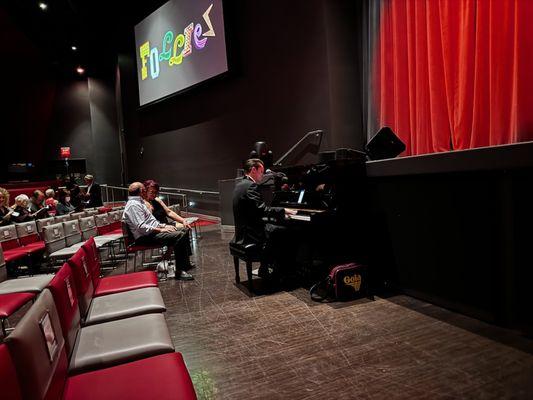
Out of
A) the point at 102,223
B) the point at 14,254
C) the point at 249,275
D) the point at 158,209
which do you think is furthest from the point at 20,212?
the point at 249,275

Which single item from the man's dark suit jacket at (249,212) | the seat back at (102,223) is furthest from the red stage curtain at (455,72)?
the seat back at (102,223)

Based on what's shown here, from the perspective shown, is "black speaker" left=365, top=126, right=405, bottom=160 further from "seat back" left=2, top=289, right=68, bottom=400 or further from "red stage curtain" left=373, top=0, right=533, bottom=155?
"seat back" left=2, top=289, right=68, bottom=400

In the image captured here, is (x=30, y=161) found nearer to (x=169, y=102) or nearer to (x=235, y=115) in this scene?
(x=169, y=102)

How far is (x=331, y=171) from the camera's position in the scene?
3717 millimetres

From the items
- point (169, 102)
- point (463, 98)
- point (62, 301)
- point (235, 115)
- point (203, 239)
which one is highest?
point (169, 102)

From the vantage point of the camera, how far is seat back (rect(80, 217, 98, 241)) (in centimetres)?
545

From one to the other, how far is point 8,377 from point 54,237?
4021 mm

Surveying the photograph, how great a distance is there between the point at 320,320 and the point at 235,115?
6.50m

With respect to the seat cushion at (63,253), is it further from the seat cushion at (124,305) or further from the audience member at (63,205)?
the audience member at (63,205)

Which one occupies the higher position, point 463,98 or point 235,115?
point 235,115

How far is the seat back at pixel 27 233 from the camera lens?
5.11 metres

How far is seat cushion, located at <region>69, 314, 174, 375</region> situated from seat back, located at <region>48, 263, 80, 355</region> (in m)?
0.06

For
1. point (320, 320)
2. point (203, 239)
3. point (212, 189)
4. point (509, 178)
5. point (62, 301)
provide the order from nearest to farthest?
1. point (62, 301)
2. point (509, 178)
3. point (320, 320)
4. point (203, 239)
5. point (212, 189)

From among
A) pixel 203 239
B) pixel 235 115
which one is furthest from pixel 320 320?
pixel 235 115
